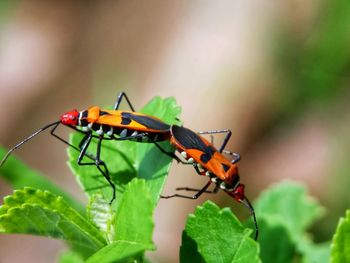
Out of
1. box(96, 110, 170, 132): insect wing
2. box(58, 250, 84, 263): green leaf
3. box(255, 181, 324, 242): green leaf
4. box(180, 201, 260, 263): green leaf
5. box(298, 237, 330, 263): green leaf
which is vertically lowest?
box(58, 250, 84, 263): green leaf

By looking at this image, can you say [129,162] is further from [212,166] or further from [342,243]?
[342,243]

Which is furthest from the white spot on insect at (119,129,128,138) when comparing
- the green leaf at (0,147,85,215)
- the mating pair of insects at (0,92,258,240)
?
the green leaf at (0,147,85,215)

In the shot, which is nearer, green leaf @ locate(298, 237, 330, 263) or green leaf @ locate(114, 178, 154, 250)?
green leaf @ locate(114, 178, 154, 250)

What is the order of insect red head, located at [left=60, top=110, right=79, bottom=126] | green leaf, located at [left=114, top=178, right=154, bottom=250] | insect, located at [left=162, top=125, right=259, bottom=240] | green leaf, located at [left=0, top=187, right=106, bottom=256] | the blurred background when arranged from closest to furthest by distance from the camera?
green leaf, located at [left=114, top=178, right=154, bottom=250]
green leaf, located at [left=0, top=187, right=106, bottom=256]
insect, located at [left=162, top=125, right=259, bottom=240]
insect red head, located at [left=60, top=110, right=79, bottom=126]
the blurred background

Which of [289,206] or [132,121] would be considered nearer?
[132,121]

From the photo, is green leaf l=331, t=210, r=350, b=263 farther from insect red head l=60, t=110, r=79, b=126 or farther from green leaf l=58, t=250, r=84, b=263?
insect red head l=60, t=110, r=79, b=126

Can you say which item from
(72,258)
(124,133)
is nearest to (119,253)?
(72,258)

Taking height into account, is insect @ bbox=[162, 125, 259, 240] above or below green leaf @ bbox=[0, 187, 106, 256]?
above
